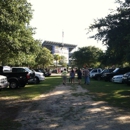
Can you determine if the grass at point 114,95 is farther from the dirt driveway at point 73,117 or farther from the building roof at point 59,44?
the building roof at point 59,44

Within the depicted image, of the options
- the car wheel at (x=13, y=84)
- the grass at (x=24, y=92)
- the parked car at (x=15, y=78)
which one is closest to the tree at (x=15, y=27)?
the parked car at (x=15, y=78)

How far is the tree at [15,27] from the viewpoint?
49.3 feet

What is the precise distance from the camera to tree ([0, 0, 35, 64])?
15.0 meters

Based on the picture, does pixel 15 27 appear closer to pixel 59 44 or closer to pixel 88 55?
pixel 88 55

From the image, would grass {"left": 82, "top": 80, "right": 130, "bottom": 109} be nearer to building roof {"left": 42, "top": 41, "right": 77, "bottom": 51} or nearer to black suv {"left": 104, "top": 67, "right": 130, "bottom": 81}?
black suv {"left": 104, "top": 67, "right": 130, "bottom": 81}

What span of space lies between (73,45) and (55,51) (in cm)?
1883

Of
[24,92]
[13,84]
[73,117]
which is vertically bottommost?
[73,117]

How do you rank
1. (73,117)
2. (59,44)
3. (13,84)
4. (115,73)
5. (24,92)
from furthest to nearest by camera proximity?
(59,44) < (115,73) < (13,84) < (24,92) < (73,117)

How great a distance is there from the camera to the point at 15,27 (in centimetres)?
1648

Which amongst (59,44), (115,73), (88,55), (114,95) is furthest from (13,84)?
(59,44)

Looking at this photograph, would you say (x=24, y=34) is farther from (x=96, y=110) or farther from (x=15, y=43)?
(x=96, y=110)

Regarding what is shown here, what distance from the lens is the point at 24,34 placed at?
23.6 meters

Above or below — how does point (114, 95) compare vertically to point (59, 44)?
below

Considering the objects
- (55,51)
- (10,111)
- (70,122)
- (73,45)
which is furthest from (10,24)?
(73,45)
